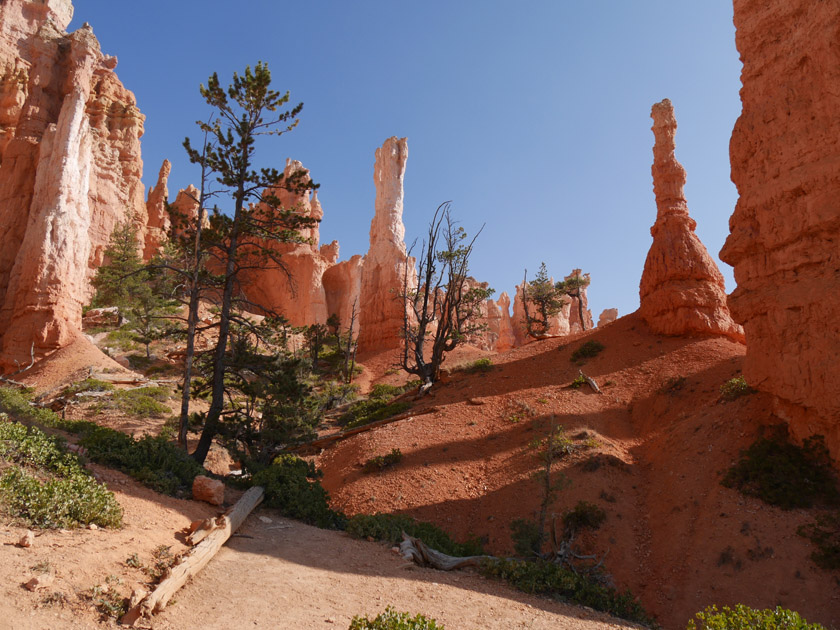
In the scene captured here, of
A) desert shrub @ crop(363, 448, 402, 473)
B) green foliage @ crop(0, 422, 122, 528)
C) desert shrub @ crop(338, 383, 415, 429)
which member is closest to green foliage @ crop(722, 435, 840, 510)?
desert shrub @ crop(363, 448, 402, 473)

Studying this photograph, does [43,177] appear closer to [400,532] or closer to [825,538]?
[400,532]

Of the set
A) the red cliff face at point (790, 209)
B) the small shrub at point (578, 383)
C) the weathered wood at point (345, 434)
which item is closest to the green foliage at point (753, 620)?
the red cliff face at point (790, 209)

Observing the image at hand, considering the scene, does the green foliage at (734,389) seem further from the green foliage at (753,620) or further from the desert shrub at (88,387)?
the desert shrub at (88,387)

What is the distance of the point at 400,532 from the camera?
10.3 m

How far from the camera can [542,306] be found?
37.5 metres

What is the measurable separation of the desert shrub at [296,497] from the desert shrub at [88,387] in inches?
501

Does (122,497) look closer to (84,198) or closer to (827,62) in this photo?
(827,62)

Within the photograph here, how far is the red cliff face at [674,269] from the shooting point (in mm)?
22062

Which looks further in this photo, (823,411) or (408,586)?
(823,411)

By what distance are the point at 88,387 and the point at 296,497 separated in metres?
14.1

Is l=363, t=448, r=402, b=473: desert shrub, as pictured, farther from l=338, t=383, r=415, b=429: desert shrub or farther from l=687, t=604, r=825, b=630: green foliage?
l=687, t=604, r=825, b=630: green foliage

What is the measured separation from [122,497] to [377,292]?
34.4 meters

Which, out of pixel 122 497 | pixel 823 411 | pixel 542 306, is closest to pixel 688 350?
pixel 823 411

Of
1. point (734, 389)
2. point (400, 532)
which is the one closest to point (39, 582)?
point (400, 532)
